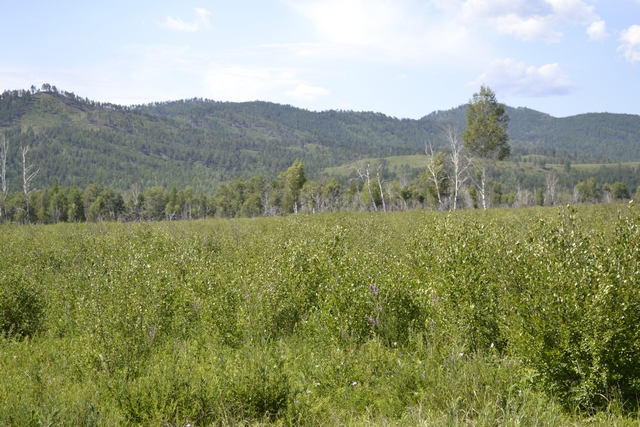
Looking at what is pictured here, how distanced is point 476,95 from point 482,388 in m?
46.4

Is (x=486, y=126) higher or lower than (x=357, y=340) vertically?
higher

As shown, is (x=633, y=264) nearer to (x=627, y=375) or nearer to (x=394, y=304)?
(x=627, y=375)

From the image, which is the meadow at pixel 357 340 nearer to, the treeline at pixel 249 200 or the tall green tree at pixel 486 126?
the tall green tree at pixel 486 126

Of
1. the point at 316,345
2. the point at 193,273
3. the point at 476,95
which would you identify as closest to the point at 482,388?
the point at 316,345

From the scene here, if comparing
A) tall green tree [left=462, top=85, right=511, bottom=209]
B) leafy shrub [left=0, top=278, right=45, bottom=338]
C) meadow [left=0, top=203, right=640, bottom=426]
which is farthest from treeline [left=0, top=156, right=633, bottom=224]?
meadow [left=0, top=203, right=640, bottom=426]

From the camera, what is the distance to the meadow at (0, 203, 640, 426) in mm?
5668

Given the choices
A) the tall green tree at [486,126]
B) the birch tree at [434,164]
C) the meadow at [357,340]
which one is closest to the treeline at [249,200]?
the birch tree at [434,164]

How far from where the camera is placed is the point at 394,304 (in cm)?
884

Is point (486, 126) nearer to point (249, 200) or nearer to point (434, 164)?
point (434, 164)

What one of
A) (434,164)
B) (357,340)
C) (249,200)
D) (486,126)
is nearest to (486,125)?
Answer: (486,126)

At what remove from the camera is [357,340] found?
27.5ft

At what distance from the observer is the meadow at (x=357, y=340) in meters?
5.67

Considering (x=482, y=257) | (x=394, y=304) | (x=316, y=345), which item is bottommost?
(x=316, y=345)

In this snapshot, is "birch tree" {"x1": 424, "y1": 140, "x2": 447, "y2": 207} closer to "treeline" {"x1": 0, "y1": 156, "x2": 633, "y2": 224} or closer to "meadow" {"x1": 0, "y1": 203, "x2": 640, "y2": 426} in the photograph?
"treeline" {"x1": 0, "y1": 156, "x2": 633, "y2": 224}
